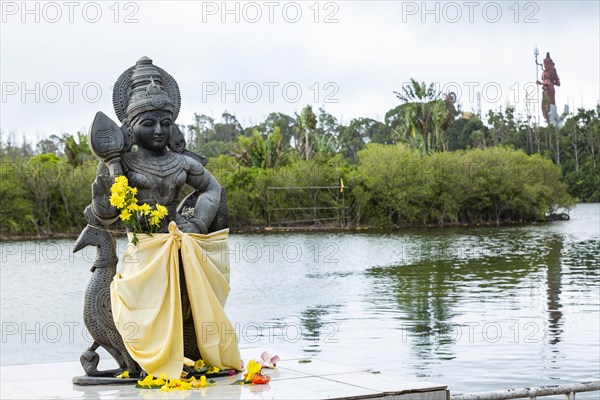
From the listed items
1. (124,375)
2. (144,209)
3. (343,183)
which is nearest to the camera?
(144,209)

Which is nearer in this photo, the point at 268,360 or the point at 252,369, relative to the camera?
the point at 252,369

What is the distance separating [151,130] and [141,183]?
40 cm

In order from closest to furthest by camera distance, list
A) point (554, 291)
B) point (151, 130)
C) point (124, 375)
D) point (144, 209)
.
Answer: point (144, 209) → point (124, 375) → point (151, 130) → point (554, 291)

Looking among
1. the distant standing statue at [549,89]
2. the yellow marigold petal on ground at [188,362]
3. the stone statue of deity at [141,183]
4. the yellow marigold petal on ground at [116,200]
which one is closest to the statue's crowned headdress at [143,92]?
the stone statue of deity at [141,183]

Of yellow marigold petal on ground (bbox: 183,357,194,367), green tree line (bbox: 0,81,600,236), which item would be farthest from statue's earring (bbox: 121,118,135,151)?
green tree line (bbox: 0,81,600,236)

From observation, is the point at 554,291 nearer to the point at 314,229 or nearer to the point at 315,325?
Result: the point at 315,325

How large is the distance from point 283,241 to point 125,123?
35.3m

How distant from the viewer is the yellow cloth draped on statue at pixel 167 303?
6.39 m

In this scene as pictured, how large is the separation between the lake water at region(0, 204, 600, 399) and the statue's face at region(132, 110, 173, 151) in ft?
8.12

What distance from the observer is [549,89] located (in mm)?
98188

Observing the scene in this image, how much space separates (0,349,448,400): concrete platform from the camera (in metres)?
5.86

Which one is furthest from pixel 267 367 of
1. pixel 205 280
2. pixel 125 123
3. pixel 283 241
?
pixel 283 241

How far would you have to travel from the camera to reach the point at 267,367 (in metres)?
6.88

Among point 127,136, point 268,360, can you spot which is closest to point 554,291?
point 268,360
